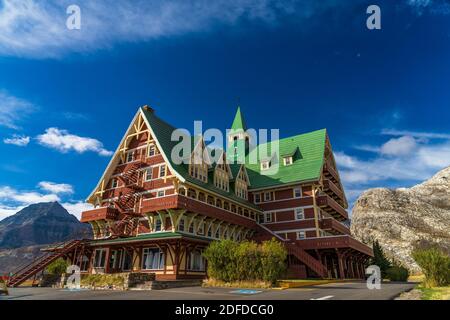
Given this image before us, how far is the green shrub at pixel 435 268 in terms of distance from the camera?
19375 millimetres

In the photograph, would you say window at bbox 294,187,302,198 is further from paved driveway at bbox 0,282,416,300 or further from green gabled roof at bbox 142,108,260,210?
paved driveway at bbox 0,282,416,300

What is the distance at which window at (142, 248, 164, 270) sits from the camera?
31.7 m

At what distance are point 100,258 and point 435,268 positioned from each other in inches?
1304

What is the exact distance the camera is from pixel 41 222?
173m

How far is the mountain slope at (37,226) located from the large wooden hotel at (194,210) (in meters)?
137

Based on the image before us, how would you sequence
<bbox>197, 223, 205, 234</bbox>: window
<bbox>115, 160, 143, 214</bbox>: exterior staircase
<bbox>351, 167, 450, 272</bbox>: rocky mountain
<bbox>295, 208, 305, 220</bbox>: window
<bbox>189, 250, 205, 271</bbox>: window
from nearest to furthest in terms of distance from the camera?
<bbox>189, 250, 205, 271</bbox>: window, <bbox>197, 223, 205, 234</bbox>: window, <bbox>115, 160, 143, 214</bbox>: exterior staircase, <bbox>295, 208, 305, 220</bbox>: window, <bbox>351, 167, 450, 272</bbox>: rocky mountain

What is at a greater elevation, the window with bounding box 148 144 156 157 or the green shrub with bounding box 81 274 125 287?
the window with bounding box 148 144 156 157

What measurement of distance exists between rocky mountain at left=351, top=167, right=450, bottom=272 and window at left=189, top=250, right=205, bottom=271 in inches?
3593

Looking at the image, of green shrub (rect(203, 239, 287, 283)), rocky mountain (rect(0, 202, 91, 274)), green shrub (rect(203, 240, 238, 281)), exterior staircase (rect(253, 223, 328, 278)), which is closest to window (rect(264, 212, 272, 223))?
exterior staircase (rect(253, 223, 328, 278))

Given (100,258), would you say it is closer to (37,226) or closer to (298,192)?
(298,192)

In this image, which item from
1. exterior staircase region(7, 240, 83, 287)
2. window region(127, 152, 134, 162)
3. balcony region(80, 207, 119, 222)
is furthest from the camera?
window region(127, 152, 134, 162)

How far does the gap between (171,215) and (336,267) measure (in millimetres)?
27888

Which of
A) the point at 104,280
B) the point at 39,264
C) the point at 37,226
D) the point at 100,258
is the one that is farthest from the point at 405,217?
the point at 37,226

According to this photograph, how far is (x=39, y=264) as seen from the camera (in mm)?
31281
